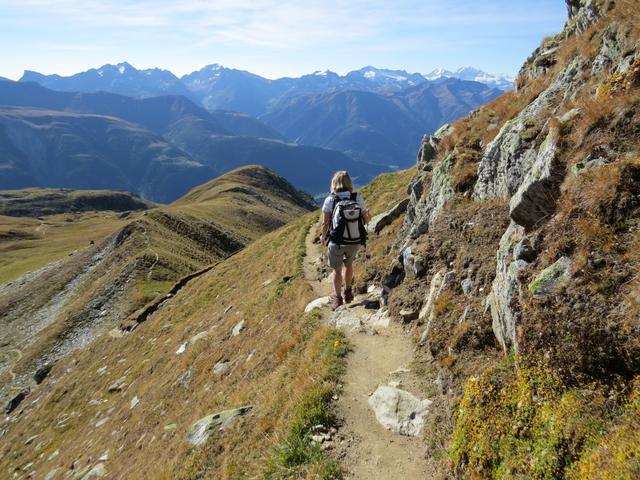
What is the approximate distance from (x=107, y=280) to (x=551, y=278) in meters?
78.2

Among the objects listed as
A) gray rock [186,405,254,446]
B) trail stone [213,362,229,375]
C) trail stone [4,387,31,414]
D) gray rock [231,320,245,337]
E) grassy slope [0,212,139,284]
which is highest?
gray rock [186,405,254,446]

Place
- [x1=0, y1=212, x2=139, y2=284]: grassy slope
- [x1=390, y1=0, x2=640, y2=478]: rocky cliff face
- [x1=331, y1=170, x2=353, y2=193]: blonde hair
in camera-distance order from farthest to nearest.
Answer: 1. [x1=0, y1=212, x2=139, y2=284]: grassy slope
2. [x1=331, y1=170, x2=353, y2=193]: blonde hair
3. [x1=390, y1=0, x2=640, y2=478]: rocky cliff face

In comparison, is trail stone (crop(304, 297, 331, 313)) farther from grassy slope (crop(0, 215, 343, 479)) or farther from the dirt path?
the dirt path

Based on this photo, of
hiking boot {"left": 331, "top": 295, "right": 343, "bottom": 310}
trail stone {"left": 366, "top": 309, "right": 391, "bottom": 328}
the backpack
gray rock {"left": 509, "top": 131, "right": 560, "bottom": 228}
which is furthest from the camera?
hiking boot {"left": 331, "top": 295, "right": 343, "bottom": 310}

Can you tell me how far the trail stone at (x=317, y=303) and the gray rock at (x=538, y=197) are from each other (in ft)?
27.9

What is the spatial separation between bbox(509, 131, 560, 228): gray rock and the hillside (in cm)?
5743

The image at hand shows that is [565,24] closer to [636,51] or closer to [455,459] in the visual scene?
[636,51]

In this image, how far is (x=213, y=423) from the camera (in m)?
12.3

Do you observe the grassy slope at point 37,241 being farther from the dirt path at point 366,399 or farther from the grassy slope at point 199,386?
the dirt path at point 366,399

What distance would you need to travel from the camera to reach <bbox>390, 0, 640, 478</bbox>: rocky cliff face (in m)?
6.94

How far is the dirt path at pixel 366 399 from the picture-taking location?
8336 mm

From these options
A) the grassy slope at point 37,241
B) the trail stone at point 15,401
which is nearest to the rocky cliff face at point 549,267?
the trail stone at point 15,401

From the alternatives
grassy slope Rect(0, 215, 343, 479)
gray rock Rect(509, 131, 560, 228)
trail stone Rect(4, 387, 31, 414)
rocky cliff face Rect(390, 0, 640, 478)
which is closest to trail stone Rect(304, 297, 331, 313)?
grassy slope Rect(0, 215, 343, 479)

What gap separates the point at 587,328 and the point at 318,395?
19.6ft
